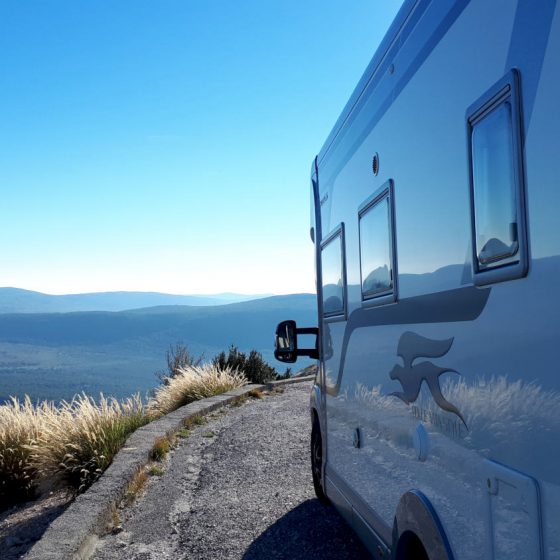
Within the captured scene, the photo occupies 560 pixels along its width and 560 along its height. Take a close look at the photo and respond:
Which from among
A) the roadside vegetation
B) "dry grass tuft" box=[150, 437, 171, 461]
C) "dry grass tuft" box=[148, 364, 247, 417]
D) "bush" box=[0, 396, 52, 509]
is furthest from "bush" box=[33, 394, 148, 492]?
"dry grass tuft" box=[148, 364, 247, 417]

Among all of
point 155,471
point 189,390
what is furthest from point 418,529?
point 189,390

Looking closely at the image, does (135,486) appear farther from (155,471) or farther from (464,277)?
(464,277)

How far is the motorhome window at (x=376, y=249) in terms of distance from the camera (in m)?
3.17

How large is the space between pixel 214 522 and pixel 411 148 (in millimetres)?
3882

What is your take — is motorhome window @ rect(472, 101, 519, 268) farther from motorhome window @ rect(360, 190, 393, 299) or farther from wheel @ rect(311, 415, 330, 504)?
wheel @ rect(311, 415, 330, 504)

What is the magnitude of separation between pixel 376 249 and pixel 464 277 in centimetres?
116

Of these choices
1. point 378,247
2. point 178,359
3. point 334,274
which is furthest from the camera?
point 178,359

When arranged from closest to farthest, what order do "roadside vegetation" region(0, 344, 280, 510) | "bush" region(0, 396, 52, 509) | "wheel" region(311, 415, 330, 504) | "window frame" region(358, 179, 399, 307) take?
"window frame" region(358, 179, 399, 307), "wheel" region(311, 415, 330, 504), "roadside vegetation" region(0, 344, 280, 510), "bush" region(0, 396, 52, 509)

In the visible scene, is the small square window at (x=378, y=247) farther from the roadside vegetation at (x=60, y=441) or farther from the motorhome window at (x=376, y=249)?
the roadside vegetation at (x=60, y=441)

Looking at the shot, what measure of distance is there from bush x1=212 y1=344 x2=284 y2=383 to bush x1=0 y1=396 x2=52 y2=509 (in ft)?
25.4

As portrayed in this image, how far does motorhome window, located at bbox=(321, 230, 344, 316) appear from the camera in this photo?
4.38 meters

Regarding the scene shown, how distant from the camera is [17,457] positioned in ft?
25.3

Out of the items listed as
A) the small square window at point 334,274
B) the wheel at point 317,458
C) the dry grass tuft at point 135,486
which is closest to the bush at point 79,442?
the dry grass tuft at point 135,486

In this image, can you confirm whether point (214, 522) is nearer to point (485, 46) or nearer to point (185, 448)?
point (185, 448)
